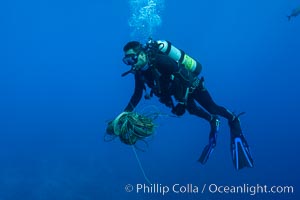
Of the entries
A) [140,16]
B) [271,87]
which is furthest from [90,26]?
[140,16]

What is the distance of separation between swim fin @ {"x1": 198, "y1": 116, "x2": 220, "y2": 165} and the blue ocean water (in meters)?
8.62

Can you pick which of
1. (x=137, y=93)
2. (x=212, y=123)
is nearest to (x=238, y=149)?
(x=212, y=123)

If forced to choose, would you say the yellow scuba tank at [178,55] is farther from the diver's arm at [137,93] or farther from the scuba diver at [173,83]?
the diver's arm at [137,93]

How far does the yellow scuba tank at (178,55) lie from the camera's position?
6.20 meters

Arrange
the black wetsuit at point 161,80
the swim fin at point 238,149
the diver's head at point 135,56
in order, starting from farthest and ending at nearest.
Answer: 1. the swim fin at point 238,149
2. the black wetsuit at point 161,80
3. the diver's head at point 135,56

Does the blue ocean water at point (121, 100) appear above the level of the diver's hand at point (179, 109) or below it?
above

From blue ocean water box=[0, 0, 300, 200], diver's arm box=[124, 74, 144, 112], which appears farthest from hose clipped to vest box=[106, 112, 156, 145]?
blue ocean water box=[0, 0, 300, 200]

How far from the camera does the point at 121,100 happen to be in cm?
5112

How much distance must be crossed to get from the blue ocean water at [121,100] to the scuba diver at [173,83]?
8.39 m

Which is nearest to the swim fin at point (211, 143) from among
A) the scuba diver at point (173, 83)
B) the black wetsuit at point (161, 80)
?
the scuba diver at point (173, 83)

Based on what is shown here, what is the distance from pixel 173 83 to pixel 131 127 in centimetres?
103

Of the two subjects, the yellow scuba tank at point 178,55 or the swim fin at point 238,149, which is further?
the swim fin at point 238,149

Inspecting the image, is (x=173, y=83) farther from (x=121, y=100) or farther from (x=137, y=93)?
(x=121, y=100)

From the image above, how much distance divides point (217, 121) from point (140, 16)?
654 centimetres
